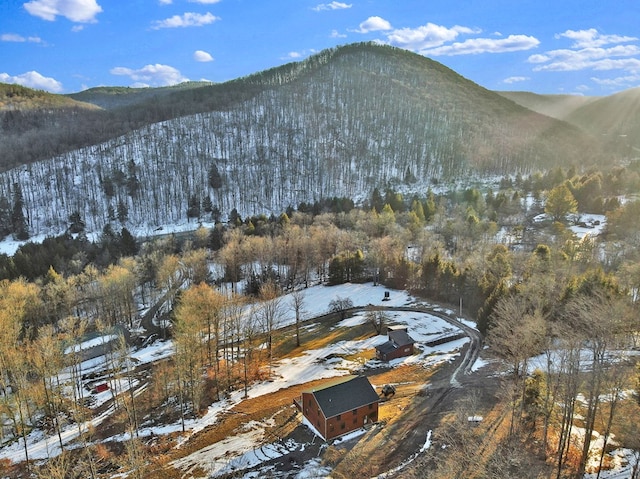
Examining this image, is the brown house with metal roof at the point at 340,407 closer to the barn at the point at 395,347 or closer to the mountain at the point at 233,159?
the barn at the point at 395,347

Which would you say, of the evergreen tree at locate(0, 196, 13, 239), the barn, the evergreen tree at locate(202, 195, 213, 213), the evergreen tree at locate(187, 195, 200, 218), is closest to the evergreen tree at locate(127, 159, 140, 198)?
the evergreen tree at locate(187, 195, 200, 218)

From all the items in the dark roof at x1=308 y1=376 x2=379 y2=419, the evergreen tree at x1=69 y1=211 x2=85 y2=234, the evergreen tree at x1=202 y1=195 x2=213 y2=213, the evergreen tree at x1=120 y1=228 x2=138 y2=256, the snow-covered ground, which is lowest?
the snow-covered ground

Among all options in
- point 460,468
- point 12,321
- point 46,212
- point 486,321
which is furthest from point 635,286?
point 46,212

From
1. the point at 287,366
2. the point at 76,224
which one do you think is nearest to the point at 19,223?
the point at 76,224

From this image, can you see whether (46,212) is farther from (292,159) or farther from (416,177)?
(416,177)

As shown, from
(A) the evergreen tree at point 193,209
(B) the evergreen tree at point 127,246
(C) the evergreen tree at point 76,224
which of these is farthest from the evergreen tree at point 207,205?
(B) the evergreen tree at point 127,246

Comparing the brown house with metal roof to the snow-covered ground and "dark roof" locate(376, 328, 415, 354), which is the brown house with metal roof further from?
"dark roof" locate(376, 328, 415, 354)
